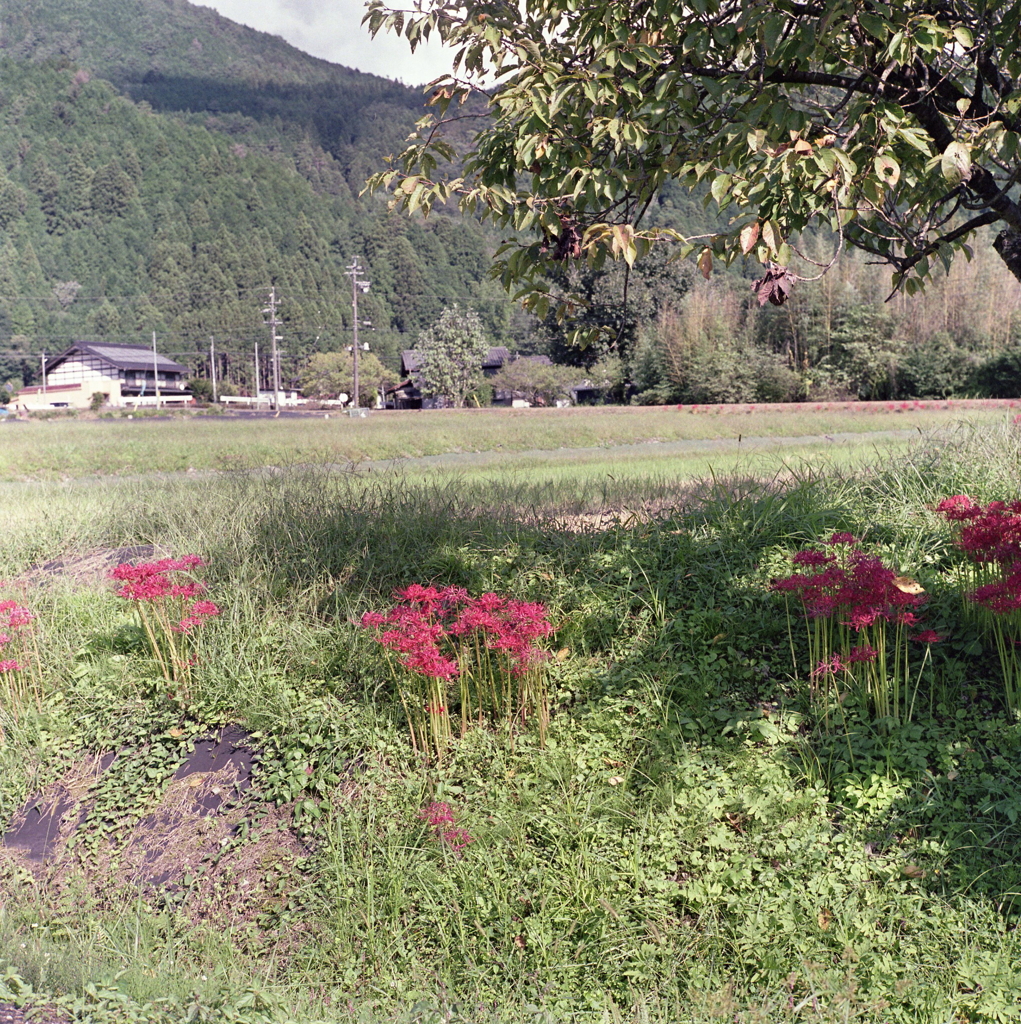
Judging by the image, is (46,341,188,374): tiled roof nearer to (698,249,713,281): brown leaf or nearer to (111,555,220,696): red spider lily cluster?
(111,555,220,696): red spider lily cluster

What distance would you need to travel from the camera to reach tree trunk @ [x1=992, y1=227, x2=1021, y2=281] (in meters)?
4.17

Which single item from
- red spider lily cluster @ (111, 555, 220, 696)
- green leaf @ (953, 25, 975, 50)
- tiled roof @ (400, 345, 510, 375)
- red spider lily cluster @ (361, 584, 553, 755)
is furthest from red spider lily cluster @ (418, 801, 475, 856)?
→ tiled roof @ (400, 345, 510, 375)

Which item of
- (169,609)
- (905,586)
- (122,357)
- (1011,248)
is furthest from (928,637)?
(122,357)

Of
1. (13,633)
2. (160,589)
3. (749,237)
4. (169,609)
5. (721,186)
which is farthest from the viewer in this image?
(169,609)

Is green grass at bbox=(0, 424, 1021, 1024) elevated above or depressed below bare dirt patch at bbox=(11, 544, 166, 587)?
below

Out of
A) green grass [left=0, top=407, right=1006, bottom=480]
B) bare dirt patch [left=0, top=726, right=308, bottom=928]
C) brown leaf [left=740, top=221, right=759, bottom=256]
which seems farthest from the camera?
green grass [left=0, top=407, right=1006, bottom=480]

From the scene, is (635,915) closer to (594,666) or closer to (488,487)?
(594,666)

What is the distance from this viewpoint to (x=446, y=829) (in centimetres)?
361

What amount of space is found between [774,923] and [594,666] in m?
1.73

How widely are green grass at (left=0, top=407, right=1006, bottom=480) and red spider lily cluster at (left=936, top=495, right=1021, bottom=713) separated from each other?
1344 cm

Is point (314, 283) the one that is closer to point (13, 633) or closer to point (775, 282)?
point (13, 633)

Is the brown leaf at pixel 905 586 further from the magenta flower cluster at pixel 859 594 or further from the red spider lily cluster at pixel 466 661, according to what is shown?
the red spider lily cluster at pixel 466 661

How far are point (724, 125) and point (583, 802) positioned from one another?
3.11 m

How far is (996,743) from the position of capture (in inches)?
149
